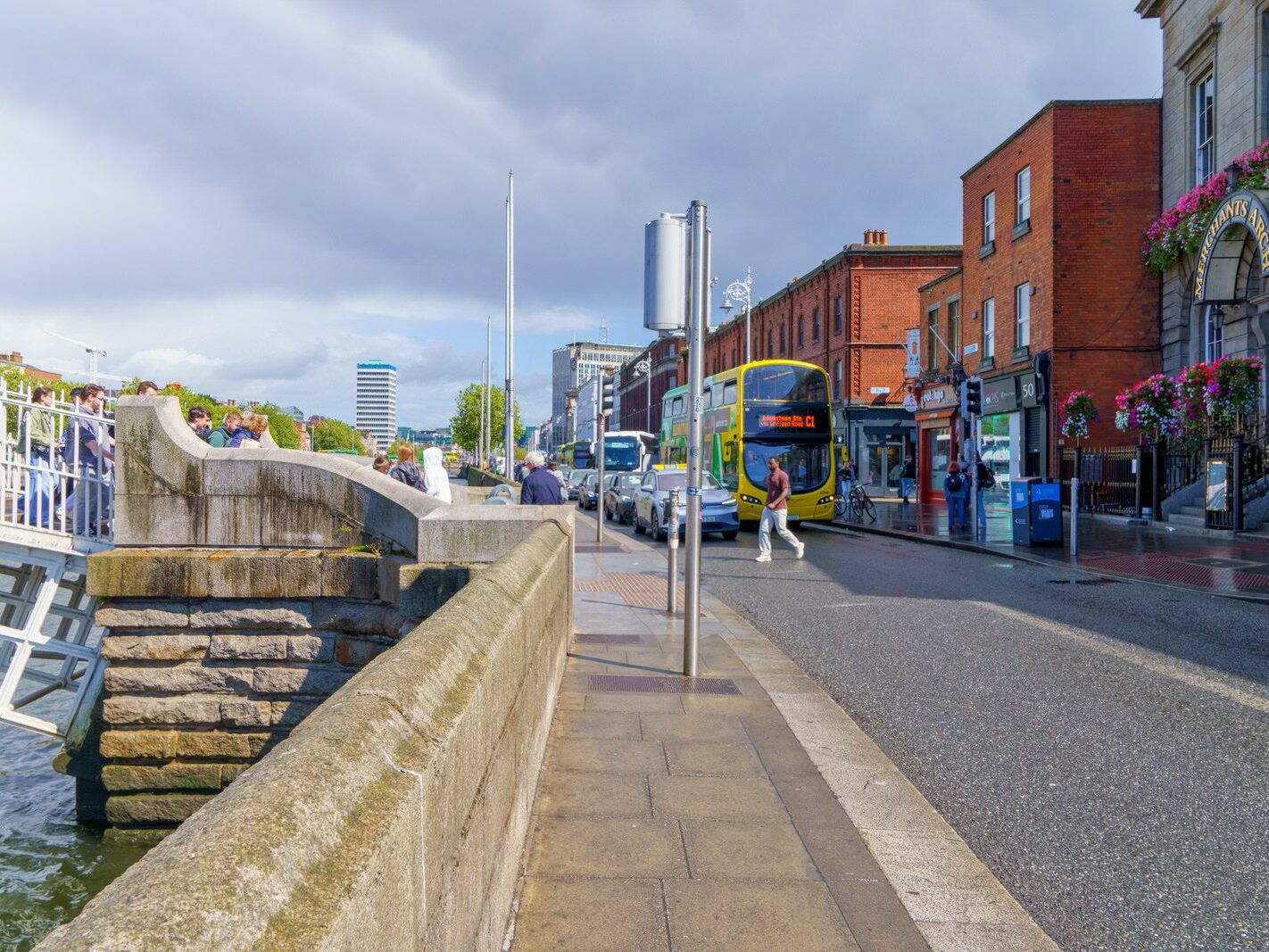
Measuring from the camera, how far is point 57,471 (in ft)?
29.7

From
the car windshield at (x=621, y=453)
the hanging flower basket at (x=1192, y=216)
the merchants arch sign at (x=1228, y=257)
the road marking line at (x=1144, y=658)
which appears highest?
the hanging flower basket at (x=1192, y=216)

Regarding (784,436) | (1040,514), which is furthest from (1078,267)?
(1040,514)

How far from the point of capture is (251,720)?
856cm

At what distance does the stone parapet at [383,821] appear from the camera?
1229 millimetres

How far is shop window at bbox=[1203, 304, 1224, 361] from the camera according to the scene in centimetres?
2294

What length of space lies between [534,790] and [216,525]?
5.21 metres

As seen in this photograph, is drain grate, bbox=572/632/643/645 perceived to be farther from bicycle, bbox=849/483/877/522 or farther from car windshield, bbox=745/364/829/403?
bicycle, bbox=849/483/877/522

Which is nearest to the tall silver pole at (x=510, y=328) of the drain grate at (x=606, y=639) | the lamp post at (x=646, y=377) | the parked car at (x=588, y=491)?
the parked car at (x=588, y=491)

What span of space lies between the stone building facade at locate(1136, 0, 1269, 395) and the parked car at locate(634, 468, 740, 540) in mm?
10335

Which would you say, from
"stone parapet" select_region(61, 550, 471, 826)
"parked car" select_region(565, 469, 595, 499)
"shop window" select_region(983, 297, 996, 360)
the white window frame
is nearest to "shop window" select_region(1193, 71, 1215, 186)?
the white window frame

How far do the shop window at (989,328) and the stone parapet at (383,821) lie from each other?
30.0 meters

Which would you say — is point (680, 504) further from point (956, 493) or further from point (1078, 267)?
point (1078, 267)

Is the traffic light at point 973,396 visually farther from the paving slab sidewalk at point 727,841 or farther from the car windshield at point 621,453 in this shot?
the car windshield at point 621,453

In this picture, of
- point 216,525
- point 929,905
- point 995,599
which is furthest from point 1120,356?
point 929,905
